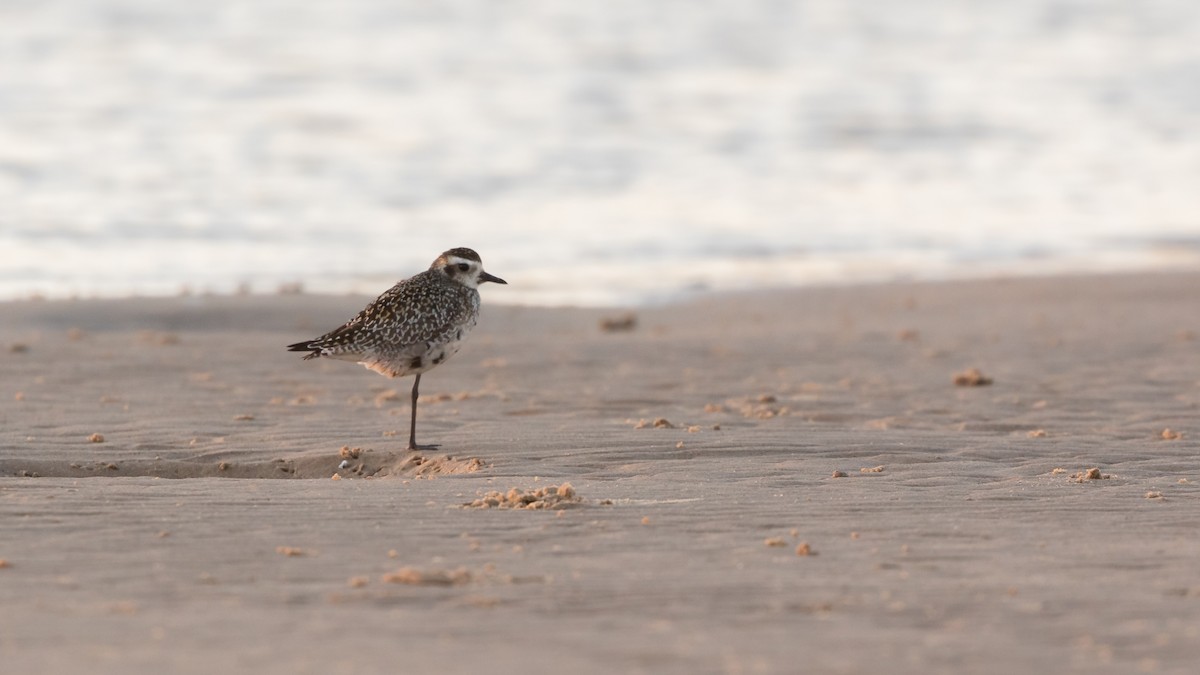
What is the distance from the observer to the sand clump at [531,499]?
7344 mm

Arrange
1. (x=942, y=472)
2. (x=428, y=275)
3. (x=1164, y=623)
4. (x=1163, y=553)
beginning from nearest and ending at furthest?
(x=1164, y=623), (x=1163, y=553), (x=942, y=472), (x=428, y=275)

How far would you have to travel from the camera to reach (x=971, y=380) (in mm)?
11625

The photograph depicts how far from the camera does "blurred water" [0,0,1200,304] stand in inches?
739

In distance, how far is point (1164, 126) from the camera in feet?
98.0

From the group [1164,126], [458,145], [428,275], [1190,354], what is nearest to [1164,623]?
[428,275]

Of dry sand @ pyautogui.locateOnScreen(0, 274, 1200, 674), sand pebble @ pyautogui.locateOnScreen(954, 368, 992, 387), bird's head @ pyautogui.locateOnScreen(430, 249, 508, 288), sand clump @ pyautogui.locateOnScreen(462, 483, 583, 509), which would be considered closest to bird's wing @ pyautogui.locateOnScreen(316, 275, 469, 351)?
bird's head @ pyautogui.locateOnScreen(430, 249, 508, 288)

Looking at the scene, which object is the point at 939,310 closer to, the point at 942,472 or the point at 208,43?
the point at 942,472

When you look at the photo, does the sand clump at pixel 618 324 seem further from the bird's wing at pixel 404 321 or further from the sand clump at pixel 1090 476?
the sand clump at pixel 1090 476

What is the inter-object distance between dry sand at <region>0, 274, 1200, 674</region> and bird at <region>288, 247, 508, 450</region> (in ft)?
1.43

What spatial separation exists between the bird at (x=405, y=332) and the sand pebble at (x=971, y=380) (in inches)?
146

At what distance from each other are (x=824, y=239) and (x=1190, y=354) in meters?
7.81

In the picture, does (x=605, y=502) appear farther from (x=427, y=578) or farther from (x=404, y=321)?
(x=404, y=321)

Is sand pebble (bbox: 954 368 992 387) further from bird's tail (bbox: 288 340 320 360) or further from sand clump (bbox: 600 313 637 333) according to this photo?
bird's tail (bbox: 288 340 320 360)

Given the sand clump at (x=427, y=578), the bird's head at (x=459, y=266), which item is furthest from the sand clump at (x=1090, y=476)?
the bird's head at (x=459, y=266)
